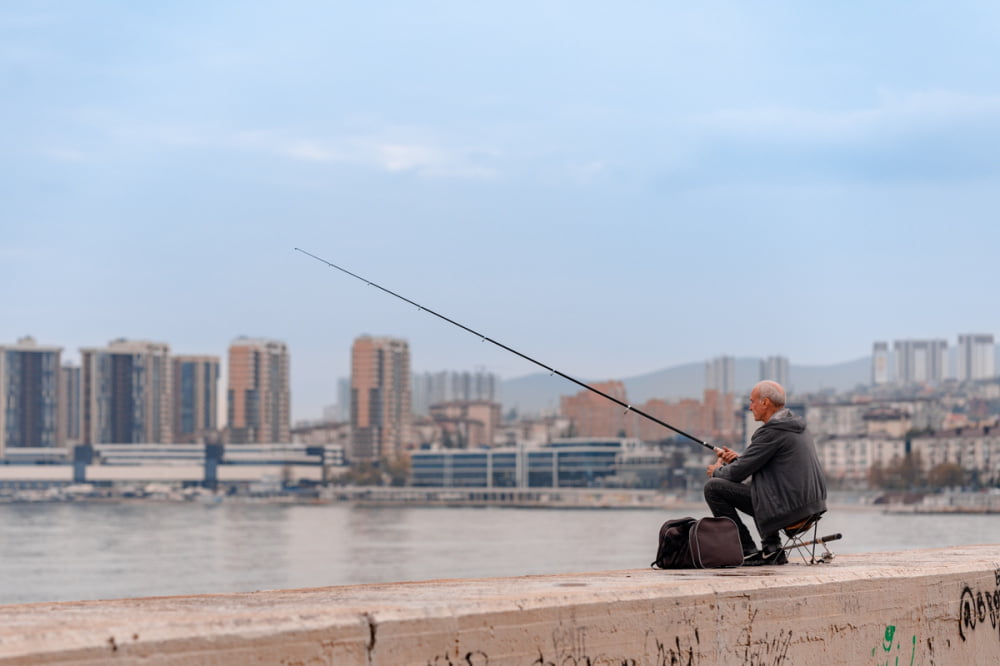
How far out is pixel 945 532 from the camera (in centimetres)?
7769

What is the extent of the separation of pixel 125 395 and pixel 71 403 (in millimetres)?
8062

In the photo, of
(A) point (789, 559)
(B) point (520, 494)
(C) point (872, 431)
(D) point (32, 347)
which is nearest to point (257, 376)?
(D) point (32, 347)

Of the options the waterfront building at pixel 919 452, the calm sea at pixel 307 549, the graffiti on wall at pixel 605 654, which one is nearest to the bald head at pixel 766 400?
the graffiti on wall at pixel 605 654

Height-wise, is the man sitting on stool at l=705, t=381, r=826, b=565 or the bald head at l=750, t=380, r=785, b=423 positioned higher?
the bald head at l=750, t=380, r=785, b=423

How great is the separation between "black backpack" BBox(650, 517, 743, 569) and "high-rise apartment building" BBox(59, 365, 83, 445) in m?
184

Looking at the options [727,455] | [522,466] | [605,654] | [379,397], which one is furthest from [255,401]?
[605,654]

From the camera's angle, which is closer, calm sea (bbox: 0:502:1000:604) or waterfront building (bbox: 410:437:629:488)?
calm sea (bbox: 0:502:1000:604)

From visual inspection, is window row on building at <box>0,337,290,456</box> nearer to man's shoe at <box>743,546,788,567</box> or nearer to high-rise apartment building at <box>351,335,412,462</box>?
high-rise apartment building at <box>351,335,412,462</box>

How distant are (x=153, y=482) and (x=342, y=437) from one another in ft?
118

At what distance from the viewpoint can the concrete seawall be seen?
3109 mm

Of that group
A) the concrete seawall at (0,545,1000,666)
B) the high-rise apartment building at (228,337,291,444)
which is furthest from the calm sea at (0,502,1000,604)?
the high-rise apartment building at (228,337,291,444)

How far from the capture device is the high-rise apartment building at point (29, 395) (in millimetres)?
183125

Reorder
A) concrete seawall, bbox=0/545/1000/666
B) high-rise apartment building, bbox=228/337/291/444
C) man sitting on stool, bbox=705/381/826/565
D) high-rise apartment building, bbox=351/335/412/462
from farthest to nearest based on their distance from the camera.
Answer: high-rise apartment building, bbox=228/337/291/444, high-rise apartment building, bbox=351/335/412/462, man sitting on stool, bbox=705/381/826/565, concrete seawall, bbox=0/545/1000/666

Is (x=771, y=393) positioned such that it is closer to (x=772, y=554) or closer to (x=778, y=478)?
(x=778, y=478)
